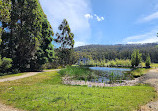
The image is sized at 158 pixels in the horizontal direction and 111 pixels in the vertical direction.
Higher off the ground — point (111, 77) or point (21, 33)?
point (21, 33)

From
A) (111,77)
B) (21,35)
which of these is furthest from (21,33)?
(111,77)

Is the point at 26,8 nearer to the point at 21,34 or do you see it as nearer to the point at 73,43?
the point at 21,34

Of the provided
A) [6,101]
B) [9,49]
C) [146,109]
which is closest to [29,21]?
[9,49]

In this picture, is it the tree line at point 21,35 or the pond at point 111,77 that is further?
the tree line at point 21,35

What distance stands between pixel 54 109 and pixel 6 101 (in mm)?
3837

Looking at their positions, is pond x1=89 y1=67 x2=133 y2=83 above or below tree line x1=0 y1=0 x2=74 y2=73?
below

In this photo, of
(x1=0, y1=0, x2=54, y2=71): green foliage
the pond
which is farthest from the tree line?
the pond

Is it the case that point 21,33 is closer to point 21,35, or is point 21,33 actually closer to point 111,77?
point 21,35

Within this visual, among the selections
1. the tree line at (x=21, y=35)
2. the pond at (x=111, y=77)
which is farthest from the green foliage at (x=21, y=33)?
the pond at (x=111, y=77)

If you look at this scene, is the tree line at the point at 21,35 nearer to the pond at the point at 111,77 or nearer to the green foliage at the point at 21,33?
the green foliage at the point at 21,33

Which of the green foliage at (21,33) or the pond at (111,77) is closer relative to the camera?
the pond at (111,77)

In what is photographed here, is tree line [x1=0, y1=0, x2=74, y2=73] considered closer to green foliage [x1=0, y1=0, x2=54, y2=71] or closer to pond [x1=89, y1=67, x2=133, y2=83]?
green foliage [x1=0, y1=0, x2=54, y2=71]

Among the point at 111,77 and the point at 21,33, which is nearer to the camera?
the point at 111,77

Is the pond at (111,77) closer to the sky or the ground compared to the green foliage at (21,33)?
closer to the ground
